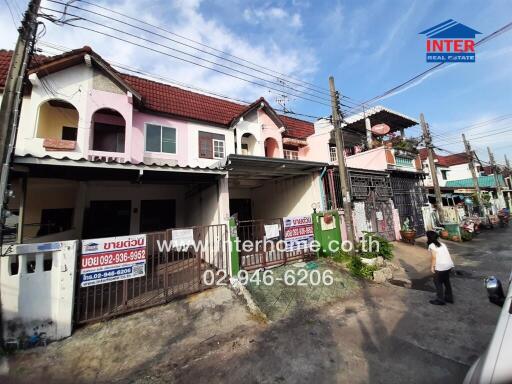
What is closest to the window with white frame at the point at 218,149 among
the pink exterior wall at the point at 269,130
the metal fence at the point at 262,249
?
the pink exterior wall at the point at 269,130

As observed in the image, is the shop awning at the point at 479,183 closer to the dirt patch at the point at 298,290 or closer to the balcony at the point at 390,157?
the balcony at the point at 390,157

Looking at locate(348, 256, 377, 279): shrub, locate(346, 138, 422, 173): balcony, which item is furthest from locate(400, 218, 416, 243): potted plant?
locate(348, 256, 377, 279): shrub

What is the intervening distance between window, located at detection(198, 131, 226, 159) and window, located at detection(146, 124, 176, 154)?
1308 millimetres

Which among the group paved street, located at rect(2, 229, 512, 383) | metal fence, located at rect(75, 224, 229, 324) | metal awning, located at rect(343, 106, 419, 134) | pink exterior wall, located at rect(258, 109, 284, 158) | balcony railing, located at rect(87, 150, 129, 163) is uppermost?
metal awning, located at rect(343, 106, 419, 134)

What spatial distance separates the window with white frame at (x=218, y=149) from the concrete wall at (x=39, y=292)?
766cm

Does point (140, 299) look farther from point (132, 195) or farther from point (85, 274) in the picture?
point (132, 195)

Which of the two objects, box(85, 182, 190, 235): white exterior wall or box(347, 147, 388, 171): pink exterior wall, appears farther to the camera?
box(347, 147, 388, 171): pink exterior wall

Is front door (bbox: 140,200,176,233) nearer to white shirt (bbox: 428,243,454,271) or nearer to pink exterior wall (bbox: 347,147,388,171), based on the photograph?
pink exterior wall (bbox: 347,147,388,171)

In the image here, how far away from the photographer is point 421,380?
286cm

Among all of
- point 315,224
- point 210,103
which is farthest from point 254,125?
point 315,224

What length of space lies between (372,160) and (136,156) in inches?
476

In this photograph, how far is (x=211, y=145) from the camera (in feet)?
36.6

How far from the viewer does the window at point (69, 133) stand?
8.83 metres

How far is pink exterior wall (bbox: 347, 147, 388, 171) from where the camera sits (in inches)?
470
